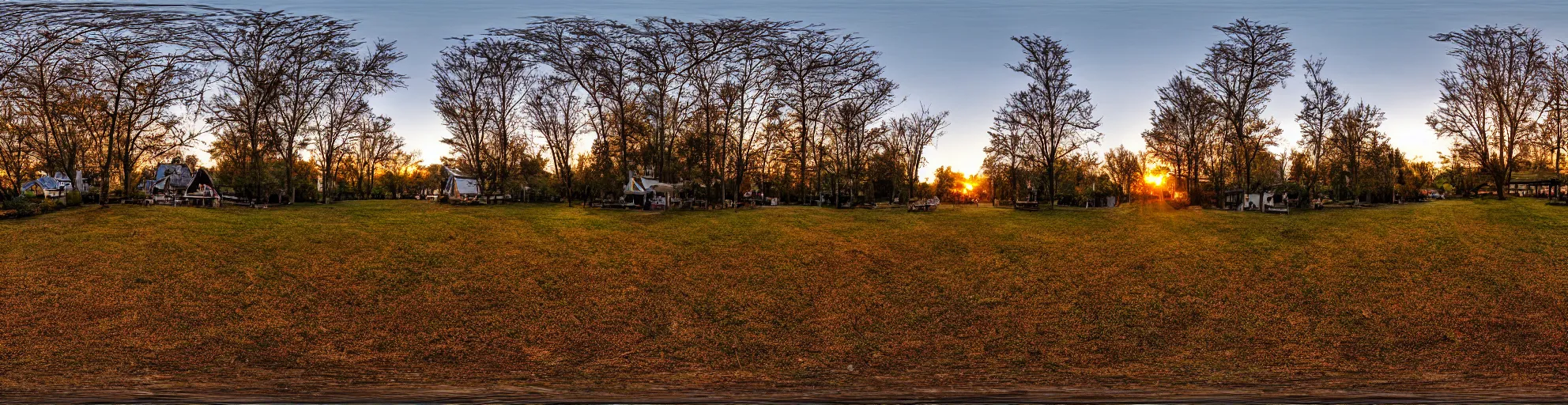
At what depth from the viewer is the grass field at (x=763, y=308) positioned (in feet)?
27.3

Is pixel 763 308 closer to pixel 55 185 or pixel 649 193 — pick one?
pixel 649 193

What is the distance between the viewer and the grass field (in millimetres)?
8312

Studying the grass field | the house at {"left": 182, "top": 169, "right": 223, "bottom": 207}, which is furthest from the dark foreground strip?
the house at {"left": 182, "top": 169, "right": 223, "bottom": 207}

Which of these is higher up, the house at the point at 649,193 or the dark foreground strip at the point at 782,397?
the house at the point at 649,193

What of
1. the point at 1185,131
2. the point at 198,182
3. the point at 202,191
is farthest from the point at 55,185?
the point at 1185,131

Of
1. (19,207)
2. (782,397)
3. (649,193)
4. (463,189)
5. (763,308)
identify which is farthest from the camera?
(463,189)

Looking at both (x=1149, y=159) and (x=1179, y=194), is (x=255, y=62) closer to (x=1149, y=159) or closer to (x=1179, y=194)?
(x=1179, y=194)

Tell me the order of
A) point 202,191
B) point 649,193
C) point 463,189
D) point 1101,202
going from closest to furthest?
point 202,191 < point 649,193 < point 463,189 < point 1101,202

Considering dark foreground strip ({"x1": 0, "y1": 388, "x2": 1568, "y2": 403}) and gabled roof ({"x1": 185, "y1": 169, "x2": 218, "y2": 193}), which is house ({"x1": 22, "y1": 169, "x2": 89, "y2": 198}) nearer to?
gabled roof ({"x1": 185, "y1": 169, "x2": 218, "y2": 193})

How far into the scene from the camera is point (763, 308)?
10898mm

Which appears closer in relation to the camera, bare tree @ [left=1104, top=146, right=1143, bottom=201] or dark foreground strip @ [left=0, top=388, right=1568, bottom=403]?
dark foreground strip @ [left=0, top=388, right=1568, bottom=403]

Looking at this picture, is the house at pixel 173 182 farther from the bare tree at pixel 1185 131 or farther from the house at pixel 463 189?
the bare tree at pixel 1185 131

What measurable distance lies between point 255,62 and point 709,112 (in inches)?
670

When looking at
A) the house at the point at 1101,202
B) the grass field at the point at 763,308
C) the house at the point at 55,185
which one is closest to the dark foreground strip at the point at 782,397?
the grass field at the point at 763,308
